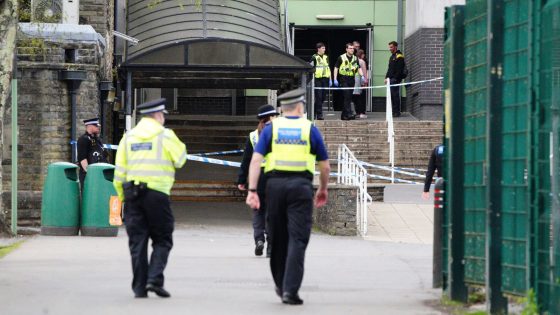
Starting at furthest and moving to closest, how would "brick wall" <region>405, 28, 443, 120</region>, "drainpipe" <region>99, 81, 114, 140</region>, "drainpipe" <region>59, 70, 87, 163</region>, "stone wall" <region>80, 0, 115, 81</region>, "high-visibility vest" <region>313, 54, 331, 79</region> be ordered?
"brick wall" <region>405, 28, 443, 120</region> → "high-visibility vest" <region>313, 54, 331, 79</region> → "stone wall" <region>80, 0, 115, 81</region> → "drainpipe" <region>99, 81, 114, 140</region> → "drainpipe" <region>59, 70, 87, 163</region>

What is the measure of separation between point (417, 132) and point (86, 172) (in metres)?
11.3

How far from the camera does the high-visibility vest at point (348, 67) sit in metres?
29.2

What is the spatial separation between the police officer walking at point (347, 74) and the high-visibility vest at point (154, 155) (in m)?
18.3

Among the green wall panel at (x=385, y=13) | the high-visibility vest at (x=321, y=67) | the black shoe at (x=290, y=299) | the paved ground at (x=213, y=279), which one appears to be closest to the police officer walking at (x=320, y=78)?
the high-visibility vest at (x=321, y=67)

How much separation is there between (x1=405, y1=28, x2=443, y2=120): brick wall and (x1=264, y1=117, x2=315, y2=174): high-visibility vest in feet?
66.6

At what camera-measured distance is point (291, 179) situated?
405 inches

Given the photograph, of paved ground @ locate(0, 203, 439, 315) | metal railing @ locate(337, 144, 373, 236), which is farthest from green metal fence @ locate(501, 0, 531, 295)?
metal railing @ locate(337, 144, 373, 236)

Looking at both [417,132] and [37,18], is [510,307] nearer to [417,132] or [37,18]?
[37,18]

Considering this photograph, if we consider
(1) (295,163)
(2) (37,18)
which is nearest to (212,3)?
(2) (37,18)

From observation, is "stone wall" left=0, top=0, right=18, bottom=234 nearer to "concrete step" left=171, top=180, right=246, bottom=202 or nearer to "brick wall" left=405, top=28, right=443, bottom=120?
"concrete step" left=171, top=180, right=246, bottom=202

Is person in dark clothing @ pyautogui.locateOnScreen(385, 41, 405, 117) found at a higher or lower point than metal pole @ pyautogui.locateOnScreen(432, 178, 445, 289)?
higher

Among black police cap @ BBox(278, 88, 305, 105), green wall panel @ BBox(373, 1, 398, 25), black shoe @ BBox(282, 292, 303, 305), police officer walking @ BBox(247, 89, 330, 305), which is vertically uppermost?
green wall panel @ BBox(373, 1, 398, 25)

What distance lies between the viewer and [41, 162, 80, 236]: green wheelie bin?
17172 mm

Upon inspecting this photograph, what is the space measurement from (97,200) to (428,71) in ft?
50.0
